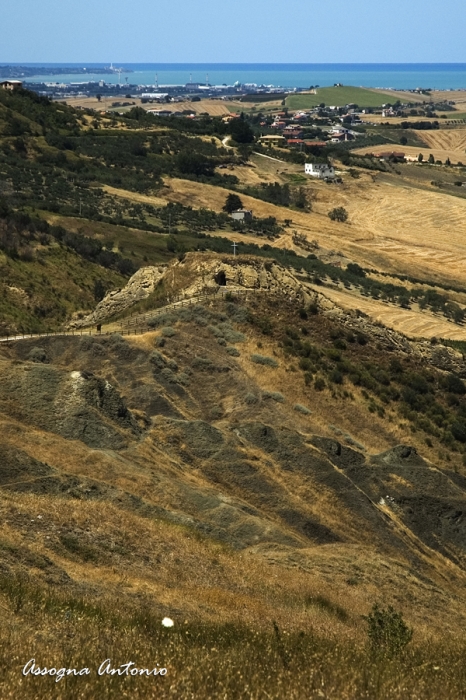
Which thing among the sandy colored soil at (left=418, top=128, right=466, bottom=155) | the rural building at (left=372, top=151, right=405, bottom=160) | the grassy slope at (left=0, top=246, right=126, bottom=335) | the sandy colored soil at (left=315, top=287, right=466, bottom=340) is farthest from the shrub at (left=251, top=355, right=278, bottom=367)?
the sandy colored soil at (left=418, top=128, right=466, bottom=155)

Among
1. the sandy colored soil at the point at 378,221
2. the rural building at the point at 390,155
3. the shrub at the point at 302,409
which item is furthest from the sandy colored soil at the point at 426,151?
the shrub at the point at 302,409

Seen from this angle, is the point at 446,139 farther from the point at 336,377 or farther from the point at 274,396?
the point at 274,396

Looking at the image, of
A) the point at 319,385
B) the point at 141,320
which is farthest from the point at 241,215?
the point at 319,385

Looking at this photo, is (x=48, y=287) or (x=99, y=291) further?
(x=99, y=291)

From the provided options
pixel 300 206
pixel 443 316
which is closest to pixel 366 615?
pixel 443 316

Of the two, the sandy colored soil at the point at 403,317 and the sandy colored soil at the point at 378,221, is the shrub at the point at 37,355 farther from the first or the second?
the sandy colored soil at the point at 378,221

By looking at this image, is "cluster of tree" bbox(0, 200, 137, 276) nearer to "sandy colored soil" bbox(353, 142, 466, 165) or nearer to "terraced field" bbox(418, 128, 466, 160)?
"sandy colored soil" bbox(353, 142, 466, 165)
